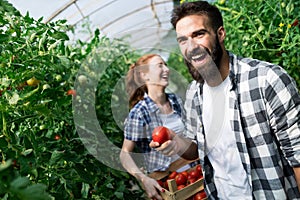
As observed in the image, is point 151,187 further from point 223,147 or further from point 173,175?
point 223,147

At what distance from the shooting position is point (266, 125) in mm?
1237

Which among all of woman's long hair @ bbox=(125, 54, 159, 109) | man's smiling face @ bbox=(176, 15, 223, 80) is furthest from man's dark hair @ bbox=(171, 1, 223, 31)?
woman's long hair @ bbox=(125, 54, 159, 109)

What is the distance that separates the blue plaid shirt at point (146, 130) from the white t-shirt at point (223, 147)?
2.01 ft

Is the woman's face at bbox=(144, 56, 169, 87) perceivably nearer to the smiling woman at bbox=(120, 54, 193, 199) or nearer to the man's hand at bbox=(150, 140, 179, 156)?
the smiling woman at bbox=(120, 54, 193, 199)

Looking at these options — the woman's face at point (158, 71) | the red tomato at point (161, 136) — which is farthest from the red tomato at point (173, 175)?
the woman's face at point (158, 71)

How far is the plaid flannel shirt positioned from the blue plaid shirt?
0.79 m

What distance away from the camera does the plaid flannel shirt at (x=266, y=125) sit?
118 cm

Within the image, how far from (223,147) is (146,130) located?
836mm

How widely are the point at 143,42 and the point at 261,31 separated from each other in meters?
7.09

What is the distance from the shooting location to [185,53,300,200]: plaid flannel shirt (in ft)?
3.87

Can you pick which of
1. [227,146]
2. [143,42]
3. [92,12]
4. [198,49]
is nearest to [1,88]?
[198,49]

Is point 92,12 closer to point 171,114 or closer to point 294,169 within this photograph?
point 171,114

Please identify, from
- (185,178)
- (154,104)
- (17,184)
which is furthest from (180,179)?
(17,184)

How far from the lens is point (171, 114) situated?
2271mm
